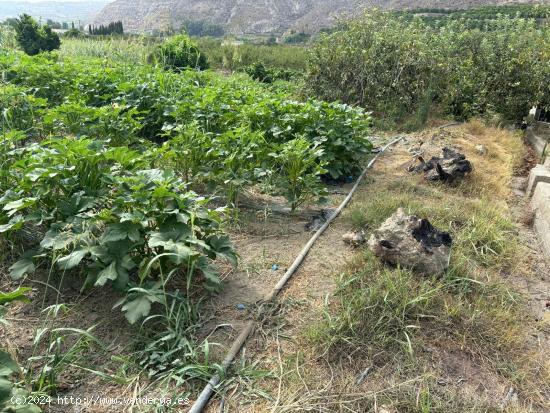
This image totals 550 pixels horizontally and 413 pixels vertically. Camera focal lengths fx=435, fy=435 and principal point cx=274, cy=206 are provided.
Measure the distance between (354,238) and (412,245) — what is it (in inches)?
22.2

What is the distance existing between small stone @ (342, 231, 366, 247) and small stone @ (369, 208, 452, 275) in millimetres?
264

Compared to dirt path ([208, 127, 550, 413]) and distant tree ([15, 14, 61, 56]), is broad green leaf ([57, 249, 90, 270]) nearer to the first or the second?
dirt path ([208, 127, 550, 413])

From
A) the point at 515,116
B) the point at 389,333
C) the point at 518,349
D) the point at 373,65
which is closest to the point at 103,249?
the point at 389,333

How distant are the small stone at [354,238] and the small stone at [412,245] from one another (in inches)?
10.4

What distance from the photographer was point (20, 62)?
19.9 feet

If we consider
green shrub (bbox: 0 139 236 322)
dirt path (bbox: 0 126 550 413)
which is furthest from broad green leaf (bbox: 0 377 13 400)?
green shrub (bbox: 0 139 236 322)

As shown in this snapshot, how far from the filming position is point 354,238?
3299 millimetres

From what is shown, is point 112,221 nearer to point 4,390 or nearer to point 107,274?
point 107,274

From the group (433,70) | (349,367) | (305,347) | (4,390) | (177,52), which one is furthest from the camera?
(177,52)

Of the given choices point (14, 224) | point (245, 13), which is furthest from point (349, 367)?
point (245, 13)

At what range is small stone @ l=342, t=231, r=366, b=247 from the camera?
329 cm

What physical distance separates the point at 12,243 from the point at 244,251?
4.86 feet

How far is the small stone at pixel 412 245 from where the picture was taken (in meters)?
2.79

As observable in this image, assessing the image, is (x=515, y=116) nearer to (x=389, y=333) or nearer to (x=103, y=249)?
(x=389, y=333)
